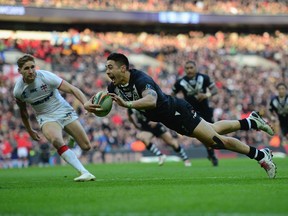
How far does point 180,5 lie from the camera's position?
48500 mm

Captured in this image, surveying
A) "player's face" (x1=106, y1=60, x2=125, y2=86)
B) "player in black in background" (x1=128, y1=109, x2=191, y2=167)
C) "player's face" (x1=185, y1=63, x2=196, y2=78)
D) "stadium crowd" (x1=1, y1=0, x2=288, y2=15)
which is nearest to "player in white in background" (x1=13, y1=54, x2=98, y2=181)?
"player's face" (x1=106, y1=60, x2=125, y2=86)

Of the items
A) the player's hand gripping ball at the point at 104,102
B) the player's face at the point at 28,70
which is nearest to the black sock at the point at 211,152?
the player's face at the point at 28,70

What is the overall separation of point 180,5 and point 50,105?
36.9 metres

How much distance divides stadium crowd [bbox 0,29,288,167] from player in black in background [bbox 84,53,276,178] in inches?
672

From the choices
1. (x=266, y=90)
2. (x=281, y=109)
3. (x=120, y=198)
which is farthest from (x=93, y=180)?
(x=266, y=90)

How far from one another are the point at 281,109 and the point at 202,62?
924 inches

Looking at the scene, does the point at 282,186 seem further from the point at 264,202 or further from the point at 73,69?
the point at 73,69

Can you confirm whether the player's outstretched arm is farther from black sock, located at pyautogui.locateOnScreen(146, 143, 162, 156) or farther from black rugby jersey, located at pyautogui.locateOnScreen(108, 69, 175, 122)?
black sock, located at pyautogui.locateOnScreen(146, 143, 162, 156)

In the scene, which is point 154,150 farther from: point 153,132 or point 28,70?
point 28,70

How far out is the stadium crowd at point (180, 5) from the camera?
144 ft

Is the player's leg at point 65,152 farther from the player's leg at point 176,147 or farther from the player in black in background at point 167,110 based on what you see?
the player's leg at point 176,147

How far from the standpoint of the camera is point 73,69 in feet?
125

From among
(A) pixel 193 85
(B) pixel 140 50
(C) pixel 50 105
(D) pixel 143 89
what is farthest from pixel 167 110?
(B) pixel 140 50

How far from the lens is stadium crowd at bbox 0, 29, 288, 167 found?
31.0 meters
